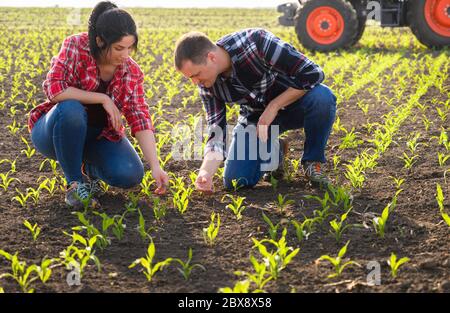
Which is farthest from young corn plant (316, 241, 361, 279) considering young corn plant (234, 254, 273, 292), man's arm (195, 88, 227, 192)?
man's arm (195, 88, 227, 192)

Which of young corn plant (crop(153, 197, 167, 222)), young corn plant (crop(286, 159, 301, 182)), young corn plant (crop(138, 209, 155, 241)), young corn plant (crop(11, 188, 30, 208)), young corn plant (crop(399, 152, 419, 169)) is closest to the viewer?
young corn plant (crop(138, 209, 155, 241))

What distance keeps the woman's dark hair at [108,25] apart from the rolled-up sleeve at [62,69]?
6.1 inches

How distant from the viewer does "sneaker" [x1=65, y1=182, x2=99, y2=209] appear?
3.74 m

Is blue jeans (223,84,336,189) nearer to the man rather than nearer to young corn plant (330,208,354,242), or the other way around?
the man

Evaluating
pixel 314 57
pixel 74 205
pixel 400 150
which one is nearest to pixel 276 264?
pixel 74 205

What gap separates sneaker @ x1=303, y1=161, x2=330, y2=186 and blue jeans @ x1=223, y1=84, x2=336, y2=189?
0.03m

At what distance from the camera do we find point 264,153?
14.1ft

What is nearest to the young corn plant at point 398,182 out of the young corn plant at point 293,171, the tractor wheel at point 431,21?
the young corn plant at point 293,171

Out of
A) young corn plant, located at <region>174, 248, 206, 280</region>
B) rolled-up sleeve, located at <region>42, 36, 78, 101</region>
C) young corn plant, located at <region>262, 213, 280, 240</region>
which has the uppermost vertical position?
rolled-up sleeve, located at <region>42, 36, 78, 101</region>

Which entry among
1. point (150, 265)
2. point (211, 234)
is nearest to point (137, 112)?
point (211, 234)

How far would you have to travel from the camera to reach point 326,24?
10508 mm

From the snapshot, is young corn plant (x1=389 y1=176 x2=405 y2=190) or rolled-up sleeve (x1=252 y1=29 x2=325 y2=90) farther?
young corn plant (x1=389 y1=176 x2=405 y2=190)
